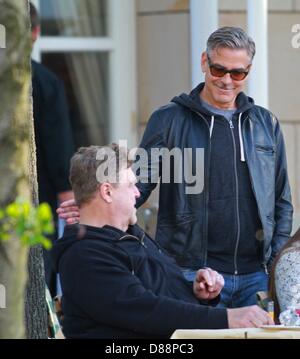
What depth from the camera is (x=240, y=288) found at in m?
5.81

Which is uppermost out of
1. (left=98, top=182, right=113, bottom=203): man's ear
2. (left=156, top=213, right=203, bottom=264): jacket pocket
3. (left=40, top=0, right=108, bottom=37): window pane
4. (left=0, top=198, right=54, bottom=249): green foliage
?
(left=40, top=0, right=108, bottom=37): window pane

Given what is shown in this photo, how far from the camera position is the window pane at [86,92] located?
943 cm

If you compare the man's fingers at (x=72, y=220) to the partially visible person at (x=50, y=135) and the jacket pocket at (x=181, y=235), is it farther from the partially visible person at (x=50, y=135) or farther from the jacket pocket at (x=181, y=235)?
the partially visible person at (x=50, y=135)

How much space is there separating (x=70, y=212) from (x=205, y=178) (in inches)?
27.0

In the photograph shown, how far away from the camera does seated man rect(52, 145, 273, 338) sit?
495 centimetres

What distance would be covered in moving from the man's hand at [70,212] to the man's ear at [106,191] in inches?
10.1

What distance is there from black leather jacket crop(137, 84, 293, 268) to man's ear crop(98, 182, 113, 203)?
2.03 ft

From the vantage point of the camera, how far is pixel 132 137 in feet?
30.6

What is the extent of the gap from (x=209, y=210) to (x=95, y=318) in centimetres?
100

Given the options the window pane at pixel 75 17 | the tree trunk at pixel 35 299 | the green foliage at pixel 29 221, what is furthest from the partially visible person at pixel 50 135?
the green foliage at pixel 29 221

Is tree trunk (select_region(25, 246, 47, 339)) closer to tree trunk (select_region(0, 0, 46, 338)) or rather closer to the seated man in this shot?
the seated man

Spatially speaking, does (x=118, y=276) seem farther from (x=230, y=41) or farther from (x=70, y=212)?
(x=230, y=41)

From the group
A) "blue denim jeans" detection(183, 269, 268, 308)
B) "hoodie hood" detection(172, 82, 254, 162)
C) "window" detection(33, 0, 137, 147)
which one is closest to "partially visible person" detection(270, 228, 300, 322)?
"blue denim jeans" detection(183, 269, 268, 308)

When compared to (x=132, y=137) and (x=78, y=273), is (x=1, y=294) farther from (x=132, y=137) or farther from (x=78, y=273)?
(x=132, y=137)
